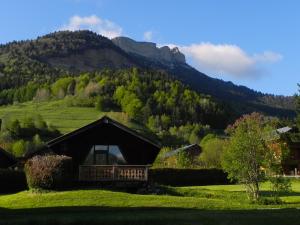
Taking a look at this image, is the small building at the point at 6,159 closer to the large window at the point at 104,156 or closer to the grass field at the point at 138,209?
the large window at the point at 104,156

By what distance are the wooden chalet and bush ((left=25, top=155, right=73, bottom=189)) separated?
4.58 metres

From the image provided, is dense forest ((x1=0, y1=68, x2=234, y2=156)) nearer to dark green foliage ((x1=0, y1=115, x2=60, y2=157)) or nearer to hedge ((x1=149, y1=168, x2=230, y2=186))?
dark green foliage ((x1=0, y1=115, x2=60, y2=157))

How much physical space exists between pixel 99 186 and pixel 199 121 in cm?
12400

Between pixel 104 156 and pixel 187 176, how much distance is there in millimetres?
18010

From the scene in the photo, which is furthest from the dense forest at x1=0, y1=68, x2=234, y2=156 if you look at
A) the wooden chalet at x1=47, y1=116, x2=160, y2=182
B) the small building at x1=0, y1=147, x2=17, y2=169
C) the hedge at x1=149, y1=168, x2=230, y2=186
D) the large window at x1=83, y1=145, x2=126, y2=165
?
the large window at x1=83, y1=145, x2=126, y2=165

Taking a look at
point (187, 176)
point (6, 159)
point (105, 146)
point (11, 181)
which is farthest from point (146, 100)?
point (105, 146)

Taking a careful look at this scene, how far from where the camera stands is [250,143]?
32.4m

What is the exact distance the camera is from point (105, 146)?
142ft

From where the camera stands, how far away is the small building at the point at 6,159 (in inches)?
2057

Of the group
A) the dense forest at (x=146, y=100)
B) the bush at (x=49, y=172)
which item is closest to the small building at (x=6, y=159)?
the bush at (x=49, y=172)

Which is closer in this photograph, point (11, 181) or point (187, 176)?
point (11, 181)

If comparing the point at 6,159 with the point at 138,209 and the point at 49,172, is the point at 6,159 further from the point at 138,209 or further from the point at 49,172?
the point at 138,209

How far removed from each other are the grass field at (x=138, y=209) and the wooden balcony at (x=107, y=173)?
3.10m

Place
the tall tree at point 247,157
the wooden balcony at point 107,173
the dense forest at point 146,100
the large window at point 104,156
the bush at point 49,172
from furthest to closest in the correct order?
the dense forest at point 146,100, the large window at point 104,156, the wooden balcony at point 107,173, the bush at point 49,172, the tall tree at point 247,157
